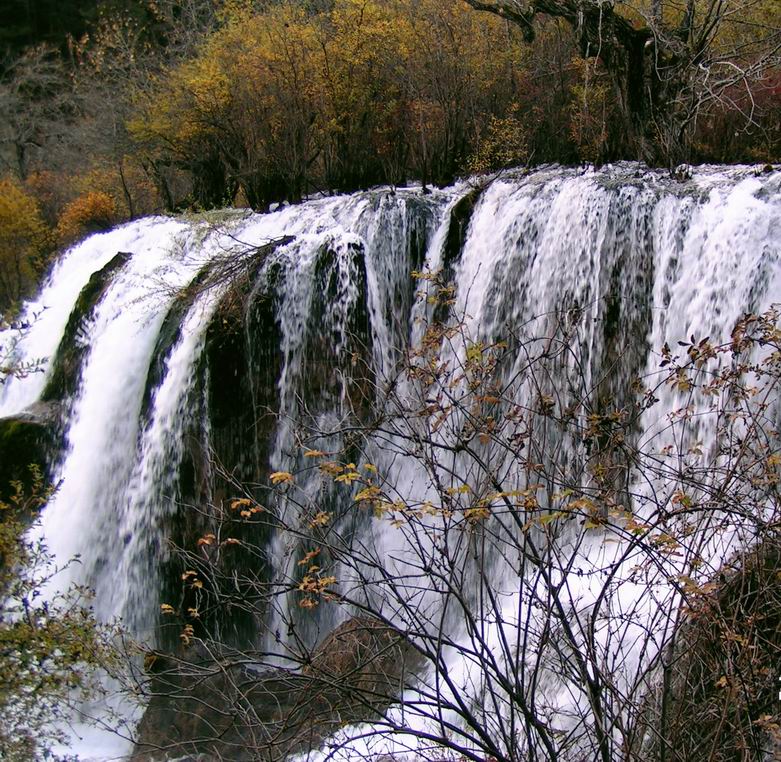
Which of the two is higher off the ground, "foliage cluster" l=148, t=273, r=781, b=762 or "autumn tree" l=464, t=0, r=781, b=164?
"autumn tree" l=464, t=0, r=781, b=164

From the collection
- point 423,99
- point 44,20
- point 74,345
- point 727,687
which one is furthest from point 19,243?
point 727,687

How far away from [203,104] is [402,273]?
26.7ft

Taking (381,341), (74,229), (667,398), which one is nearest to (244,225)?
(381,341)

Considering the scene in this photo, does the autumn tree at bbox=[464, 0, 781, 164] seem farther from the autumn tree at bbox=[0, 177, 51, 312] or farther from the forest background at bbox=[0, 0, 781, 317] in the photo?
the autumn tree at bbox=[0, 177, 51, 312]

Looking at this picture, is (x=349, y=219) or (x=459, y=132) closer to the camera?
(x=349, y=219)

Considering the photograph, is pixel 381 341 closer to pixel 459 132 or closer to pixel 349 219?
pixel 349 219

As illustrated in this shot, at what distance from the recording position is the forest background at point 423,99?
935 cm

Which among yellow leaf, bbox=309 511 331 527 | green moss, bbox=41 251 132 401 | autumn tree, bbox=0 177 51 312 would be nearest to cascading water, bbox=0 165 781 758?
green moss, bbox=41 251 132 401

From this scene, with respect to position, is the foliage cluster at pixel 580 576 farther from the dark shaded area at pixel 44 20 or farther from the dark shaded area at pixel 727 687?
the dark shaded area at pixel 44 20

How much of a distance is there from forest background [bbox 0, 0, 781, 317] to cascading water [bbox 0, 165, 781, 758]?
123cm

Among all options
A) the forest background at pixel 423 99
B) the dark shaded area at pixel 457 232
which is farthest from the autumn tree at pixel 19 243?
the dark shaded area at pixel 457 232

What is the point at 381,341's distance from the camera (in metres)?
8.25

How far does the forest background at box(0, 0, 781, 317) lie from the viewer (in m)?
9.35

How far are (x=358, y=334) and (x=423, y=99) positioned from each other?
19.7ft
